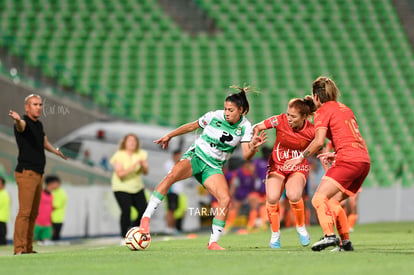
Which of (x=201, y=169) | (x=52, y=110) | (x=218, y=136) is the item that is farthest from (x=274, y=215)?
(x=52, y=110)

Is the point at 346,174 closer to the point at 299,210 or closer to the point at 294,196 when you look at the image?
the point at 294,196

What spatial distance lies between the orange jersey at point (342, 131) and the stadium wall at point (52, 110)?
10.5 m

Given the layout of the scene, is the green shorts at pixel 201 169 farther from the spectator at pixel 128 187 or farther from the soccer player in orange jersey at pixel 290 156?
the spectator at pixel 128 187

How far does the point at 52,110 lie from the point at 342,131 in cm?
1287

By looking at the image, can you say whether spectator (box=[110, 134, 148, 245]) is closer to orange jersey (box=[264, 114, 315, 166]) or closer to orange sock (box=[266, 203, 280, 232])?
orange sock (box=[266, 203, 280, 232])

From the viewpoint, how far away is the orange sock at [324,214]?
948 cm

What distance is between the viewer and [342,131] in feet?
31.5

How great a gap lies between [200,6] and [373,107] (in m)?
8.26

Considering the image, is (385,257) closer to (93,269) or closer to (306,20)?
(93,269)

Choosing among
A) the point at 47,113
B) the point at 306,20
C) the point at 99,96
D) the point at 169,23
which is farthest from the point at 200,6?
the point at 47,113

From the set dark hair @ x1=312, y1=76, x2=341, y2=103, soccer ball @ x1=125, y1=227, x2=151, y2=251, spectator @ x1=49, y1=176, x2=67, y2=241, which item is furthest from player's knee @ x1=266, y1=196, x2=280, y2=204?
spectator @ x1=49, y1=176, x2=67, y2=241

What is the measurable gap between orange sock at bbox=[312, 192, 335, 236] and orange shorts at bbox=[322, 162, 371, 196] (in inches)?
8.7

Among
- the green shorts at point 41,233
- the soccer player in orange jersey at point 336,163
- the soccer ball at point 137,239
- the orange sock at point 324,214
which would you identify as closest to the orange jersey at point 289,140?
the soccer player in orange jersey at point 336,163

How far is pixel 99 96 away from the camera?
24.3 m
